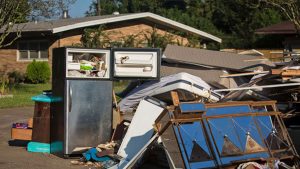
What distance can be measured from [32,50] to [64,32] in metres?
3.11

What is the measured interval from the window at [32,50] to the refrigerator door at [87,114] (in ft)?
70.0

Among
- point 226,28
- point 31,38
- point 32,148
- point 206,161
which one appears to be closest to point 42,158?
point 32,148

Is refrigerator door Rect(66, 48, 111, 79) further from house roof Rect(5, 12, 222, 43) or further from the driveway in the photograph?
house roof Rect(5, 12, 222, 43)

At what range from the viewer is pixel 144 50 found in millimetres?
10719

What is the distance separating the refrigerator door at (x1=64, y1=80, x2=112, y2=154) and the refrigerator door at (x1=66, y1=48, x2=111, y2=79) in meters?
0.19

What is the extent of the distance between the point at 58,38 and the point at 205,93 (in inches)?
847

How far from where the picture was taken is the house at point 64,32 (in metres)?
30.0

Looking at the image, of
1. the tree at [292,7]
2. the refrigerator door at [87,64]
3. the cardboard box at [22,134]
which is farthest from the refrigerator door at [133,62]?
the tree at [292,7]

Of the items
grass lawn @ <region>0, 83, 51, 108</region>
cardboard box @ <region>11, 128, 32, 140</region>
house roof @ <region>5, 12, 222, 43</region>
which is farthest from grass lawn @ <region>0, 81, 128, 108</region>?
cardboard box @ <region>11, 128, 32, 140</region>

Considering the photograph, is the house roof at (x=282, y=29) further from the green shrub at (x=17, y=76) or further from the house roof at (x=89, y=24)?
the green shrub at (x=17, y=76)

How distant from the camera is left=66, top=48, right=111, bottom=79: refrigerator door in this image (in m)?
10.6

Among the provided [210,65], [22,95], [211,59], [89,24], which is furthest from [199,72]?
[89,24]

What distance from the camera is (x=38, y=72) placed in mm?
30234

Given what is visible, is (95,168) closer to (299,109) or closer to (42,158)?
(42,158)
